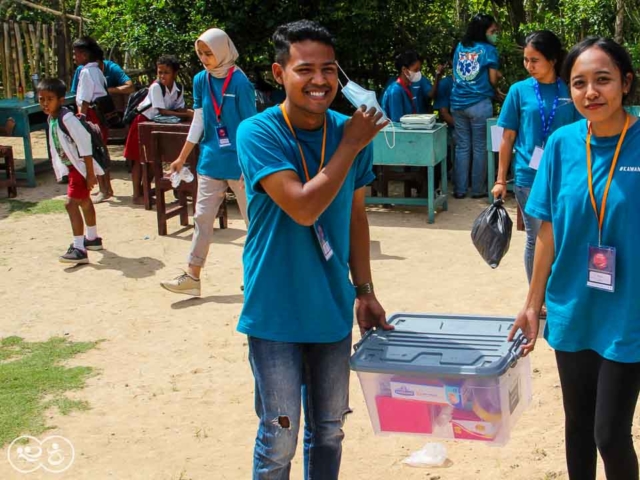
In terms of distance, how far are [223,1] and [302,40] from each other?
25.1 ft

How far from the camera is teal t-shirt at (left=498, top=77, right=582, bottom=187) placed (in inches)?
234

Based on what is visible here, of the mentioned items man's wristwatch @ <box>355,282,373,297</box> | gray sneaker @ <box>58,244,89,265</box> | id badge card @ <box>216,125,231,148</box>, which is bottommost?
gray sneaker @ <box>58,244,89,265</box>

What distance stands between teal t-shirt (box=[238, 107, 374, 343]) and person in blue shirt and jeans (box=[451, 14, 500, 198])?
283 inches

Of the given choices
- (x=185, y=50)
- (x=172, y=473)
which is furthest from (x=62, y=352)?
(x=185, y=50)

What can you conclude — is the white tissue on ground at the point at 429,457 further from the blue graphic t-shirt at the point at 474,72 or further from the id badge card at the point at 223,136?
the blue graphic t-shirt at the point at 474,72

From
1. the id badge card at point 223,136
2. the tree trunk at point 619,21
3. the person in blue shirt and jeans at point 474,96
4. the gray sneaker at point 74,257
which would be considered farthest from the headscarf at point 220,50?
the tree trunk at point 619,21

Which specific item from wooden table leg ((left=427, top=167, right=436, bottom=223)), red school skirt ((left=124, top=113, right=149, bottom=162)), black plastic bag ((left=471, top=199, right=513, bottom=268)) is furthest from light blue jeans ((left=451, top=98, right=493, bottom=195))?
black plastic bag ((left=471, top=199, right=513, bottom=268))

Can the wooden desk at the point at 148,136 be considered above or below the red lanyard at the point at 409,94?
below

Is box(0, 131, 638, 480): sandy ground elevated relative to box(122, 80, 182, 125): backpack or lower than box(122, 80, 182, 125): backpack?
lower

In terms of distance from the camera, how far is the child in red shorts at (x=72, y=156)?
7723mm

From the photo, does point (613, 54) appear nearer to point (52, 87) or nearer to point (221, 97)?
point (221, 97)

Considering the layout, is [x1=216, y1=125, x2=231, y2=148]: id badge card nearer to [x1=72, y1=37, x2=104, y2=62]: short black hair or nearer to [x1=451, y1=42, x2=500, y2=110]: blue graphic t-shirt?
[x1=451, y1=42, x2=500, y2=110]: blue graphic t-shirt

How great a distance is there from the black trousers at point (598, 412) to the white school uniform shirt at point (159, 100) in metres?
7.52

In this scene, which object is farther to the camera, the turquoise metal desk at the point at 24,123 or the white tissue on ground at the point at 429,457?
the turquoise metal desk at the point at 24,123
